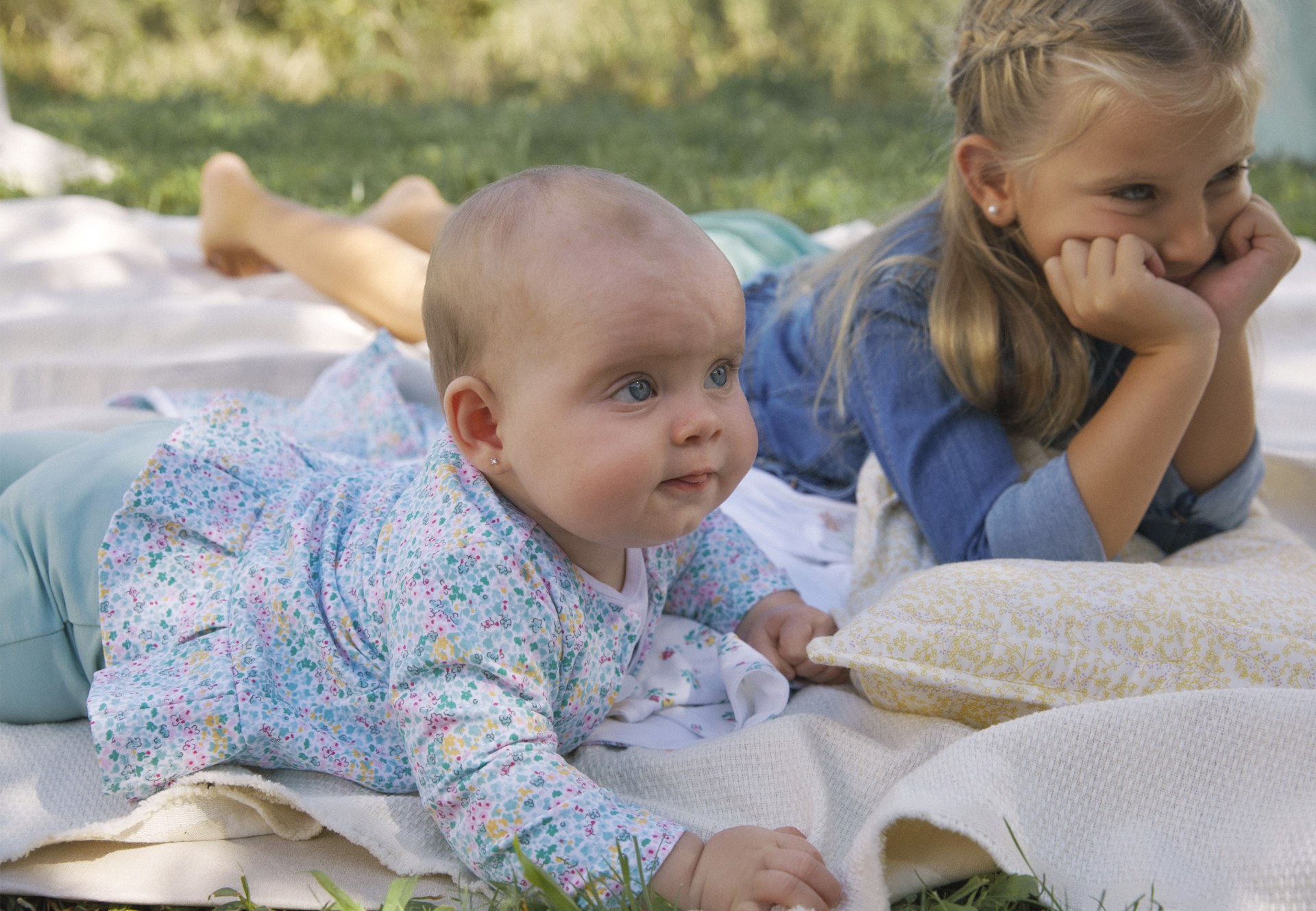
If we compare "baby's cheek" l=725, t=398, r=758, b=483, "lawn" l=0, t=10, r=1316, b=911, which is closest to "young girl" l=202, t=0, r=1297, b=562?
"baby's cheek" l=725, t=398, r=758, b=483

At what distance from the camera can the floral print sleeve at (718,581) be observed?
2.15 meters

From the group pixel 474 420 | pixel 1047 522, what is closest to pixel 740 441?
pixel 474 420

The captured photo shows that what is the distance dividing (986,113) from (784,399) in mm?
762

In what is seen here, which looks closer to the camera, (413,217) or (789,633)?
(789,633)

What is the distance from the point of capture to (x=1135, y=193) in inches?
84.4

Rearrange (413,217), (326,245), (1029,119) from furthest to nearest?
(413,217)
(326,245)
(1029,119)

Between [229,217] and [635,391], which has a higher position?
[635,391]

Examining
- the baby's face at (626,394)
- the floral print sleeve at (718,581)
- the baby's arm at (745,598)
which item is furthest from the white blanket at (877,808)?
the baby's face at (626,394)

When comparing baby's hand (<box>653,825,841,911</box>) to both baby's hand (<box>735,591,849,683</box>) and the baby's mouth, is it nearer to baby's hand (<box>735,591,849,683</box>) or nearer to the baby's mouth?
the baby's mouth

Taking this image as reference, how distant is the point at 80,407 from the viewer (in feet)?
9.20

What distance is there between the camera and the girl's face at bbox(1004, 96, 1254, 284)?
6.78 ft

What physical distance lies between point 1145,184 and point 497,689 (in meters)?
1.40

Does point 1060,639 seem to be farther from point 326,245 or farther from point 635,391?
point 326,245

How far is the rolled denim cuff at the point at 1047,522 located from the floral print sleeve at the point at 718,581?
0.40 metres
